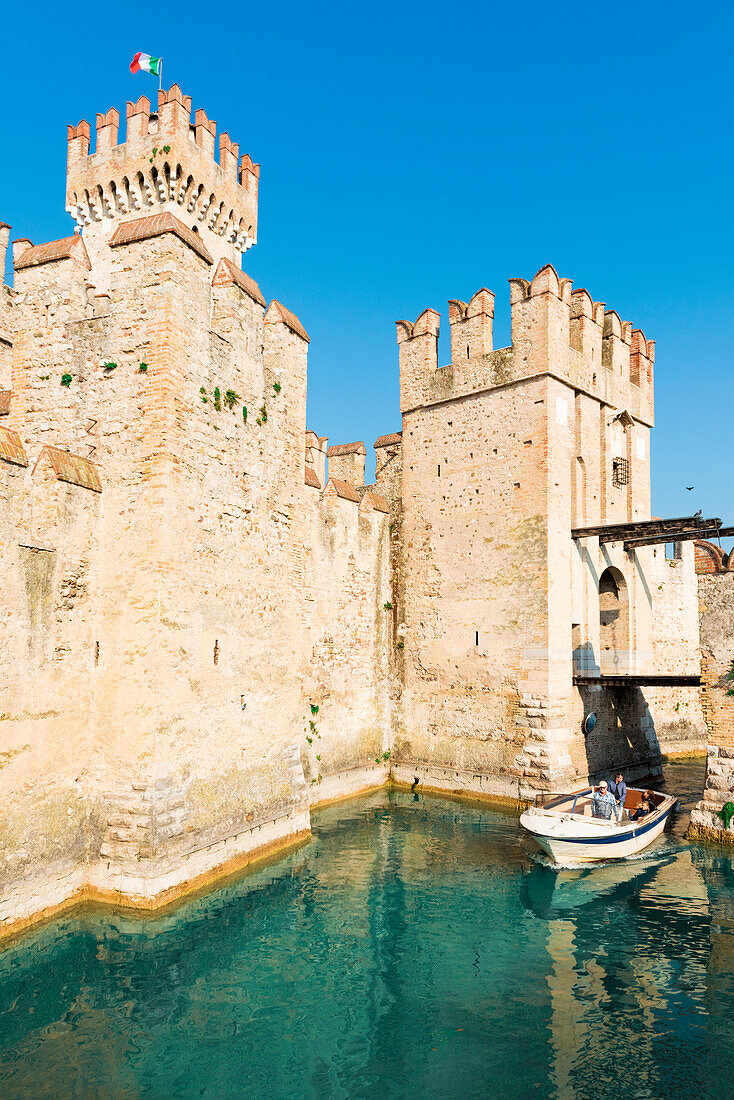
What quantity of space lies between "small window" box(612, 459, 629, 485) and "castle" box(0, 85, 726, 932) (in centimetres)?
8

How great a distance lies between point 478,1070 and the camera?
6.35 m

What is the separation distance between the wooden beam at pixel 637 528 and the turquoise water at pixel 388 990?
689 cm

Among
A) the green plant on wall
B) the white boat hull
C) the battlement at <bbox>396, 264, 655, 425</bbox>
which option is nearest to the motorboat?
the white boat hull

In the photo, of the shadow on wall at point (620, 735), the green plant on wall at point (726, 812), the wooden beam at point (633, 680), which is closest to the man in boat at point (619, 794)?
the green plant on wall at point (726, 812)

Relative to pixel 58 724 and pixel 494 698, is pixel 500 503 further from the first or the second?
pixel 58 724

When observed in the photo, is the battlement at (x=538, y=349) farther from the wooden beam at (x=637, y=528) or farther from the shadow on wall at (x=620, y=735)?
the shadow on wall at (x=620, y=735)

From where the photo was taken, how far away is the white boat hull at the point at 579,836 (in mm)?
12008

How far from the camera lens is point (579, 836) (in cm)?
1197

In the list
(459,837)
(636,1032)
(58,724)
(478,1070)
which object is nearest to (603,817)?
(459,837)

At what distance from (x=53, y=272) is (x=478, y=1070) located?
35.9 ft

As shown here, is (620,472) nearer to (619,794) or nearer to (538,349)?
(538,349)

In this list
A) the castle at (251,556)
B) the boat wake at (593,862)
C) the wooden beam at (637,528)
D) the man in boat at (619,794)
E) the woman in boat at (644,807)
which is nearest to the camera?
the castle at (251,556)

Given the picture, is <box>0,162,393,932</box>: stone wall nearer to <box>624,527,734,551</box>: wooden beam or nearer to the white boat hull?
the white boat hull

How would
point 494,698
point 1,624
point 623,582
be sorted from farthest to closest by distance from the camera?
point 623,582 < point 494,698 < point 1,624
